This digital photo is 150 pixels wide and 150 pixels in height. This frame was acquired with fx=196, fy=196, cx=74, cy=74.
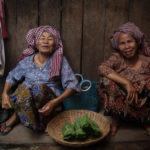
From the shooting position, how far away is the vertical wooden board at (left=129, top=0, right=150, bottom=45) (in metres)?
2.79

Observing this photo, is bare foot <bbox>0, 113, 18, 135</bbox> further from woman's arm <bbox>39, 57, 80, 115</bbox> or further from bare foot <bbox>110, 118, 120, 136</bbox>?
bare foot <bbox>110, 118, 120, 136</bbox>

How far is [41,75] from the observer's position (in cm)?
235

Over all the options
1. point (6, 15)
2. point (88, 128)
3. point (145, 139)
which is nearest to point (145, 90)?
point (145, 139)

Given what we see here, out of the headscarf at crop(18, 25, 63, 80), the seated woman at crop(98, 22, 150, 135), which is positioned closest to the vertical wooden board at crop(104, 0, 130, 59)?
the seated woman at crop(98, 22, 150, 135)

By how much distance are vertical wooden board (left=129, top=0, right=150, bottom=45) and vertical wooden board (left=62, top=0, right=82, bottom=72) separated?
759 mm

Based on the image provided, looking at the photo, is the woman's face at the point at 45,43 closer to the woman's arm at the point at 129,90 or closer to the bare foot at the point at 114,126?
the woman's arm at the point at 129,90

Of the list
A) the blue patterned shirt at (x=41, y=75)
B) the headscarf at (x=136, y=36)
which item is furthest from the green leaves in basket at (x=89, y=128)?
the headscarf at (x=136, y=36)

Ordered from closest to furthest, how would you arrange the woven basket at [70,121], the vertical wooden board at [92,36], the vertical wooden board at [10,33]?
the woven basket at [70,121] → the vertical wooden board at [10,33] → the vertical wooden board at [92,36]

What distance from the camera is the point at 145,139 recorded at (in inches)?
84.0

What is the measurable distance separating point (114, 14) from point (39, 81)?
143 cm

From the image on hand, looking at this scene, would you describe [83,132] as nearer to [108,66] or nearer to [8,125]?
[108,66]

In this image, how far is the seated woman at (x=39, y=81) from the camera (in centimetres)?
202

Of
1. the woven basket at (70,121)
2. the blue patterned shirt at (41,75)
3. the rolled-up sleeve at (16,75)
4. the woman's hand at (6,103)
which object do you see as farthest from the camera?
the rolled-up sleeve at (16,75)

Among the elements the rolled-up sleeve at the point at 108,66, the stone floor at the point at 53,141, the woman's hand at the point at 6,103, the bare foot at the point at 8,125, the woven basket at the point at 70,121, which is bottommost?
the stone floor at the point at 53,141
